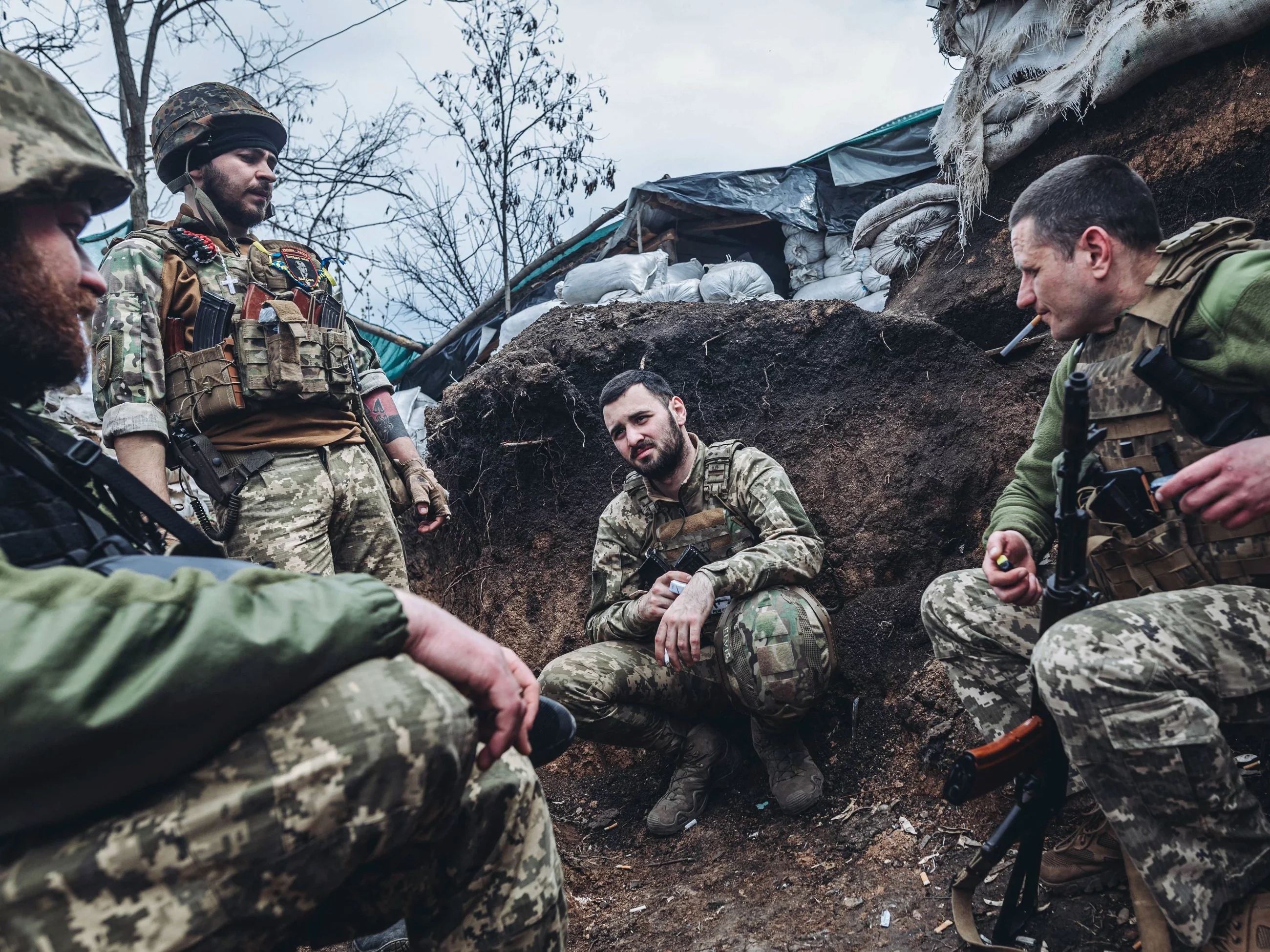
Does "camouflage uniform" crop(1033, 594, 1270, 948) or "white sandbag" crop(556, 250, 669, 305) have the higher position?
"white sandbag" crop(556, 250, 669, 305)

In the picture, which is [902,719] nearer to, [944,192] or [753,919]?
[753,919]

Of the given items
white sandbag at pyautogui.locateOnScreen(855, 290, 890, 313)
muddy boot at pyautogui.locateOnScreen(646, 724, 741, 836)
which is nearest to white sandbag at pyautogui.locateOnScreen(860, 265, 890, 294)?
white sandbag at pyautogui.locateOnScreen(855, 290, 890, 313)

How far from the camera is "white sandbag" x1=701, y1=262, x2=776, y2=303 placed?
21.5 ft

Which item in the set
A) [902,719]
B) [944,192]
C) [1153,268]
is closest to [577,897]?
[902,719]

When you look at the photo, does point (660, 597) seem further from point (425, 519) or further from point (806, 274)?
point (806, 274)

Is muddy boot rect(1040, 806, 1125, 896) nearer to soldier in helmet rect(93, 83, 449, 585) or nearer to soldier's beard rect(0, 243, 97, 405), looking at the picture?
soldier in helmet rect(93, 83, 449, 585)

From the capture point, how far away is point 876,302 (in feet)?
20.9

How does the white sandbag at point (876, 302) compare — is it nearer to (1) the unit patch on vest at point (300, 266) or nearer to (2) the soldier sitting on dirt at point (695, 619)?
(2) the soldier sitting on dirt at point (695, 619)

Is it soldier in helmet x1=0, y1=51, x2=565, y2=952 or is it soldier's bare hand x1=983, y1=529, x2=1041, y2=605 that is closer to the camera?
soldier in helmet x1=0, y1=51, x2=565, y2=952

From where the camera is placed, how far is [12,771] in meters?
0.88

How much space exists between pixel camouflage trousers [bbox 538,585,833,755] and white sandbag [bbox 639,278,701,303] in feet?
12.0

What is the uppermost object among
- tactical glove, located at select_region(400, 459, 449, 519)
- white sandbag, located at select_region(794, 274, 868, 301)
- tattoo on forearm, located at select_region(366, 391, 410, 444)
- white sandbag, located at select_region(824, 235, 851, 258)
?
white sandbag, located at select_region(824, 235, 851, 258)

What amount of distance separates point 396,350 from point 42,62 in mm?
4016

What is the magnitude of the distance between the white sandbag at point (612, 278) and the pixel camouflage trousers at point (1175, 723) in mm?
5031
